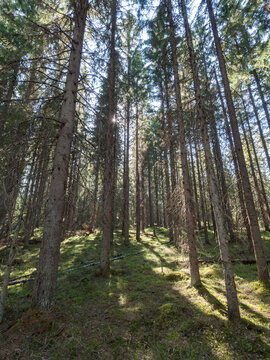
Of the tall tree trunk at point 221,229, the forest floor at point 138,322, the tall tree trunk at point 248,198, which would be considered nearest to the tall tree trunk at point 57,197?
the forest floor at point 138,322

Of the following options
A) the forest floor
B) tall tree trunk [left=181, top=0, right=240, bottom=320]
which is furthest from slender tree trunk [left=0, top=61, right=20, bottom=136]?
tall tree trunk [left=181, top=0, right=240, bottom=320]

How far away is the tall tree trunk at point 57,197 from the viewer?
14.1 feet

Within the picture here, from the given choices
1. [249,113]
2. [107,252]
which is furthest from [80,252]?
[249,113]

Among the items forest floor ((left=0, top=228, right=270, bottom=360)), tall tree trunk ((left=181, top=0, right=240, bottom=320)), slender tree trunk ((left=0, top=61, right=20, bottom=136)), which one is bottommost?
forest floor ((left=0, top=228, right=270, bottom=360))

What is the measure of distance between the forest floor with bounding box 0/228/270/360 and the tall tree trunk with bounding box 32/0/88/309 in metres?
0.49

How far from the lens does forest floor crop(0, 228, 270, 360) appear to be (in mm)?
3512

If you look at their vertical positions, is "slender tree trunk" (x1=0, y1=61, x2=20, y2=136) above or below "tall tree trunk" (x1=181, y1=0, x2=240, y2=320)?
above

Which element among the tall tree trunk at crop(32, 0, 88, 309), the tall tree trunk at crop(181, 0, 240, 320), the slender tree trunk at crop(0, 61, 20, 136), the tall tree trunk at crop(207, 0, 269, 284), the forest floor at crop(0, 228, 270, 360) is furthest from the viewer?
the tall tree trunk at crop(207, 0, 269, 284)

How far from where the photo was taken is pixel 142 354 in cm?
350

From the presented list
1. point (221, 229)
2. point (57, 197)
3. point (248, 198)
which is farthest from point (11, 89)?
point (248, 198)

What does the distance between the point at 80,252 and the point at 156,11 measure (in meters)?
14.7

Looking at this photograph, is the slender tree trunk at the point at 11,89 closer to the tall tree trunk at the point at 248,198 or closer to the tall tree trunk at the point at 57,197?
the tall tree trunk at the point at 57,197

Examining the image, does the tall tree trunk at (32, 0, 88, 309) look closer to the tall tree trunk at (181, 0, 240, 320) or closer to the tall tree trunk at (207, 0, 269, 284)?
the tall tree trunk at (181, 0, 240, 320)

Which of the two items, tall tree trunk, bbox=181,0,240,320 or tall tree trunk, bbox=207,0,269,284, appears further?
tall tree trunk, bbox=207,0,269,284
